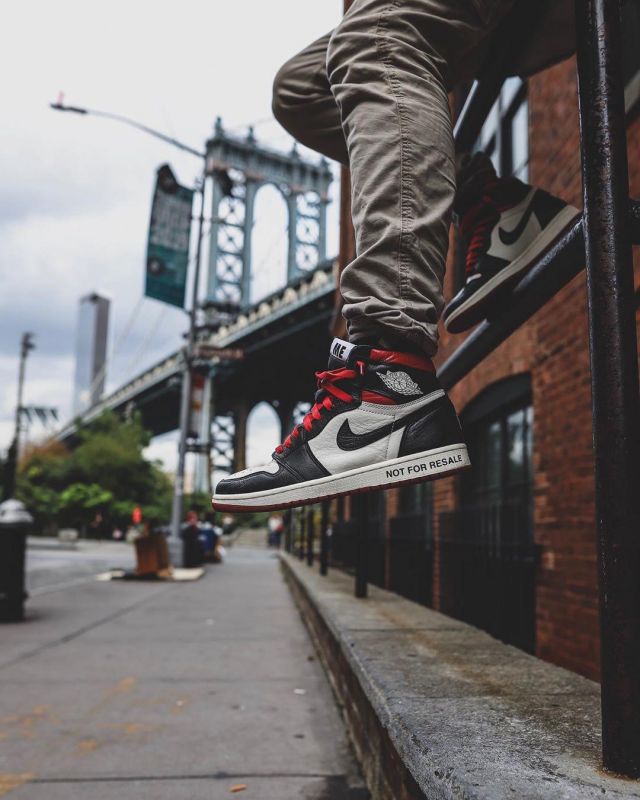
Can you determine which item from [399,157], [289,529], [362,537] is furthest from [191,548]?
[399,157]

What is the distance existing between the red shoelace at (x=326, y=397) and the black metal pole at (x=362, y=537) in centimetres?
134

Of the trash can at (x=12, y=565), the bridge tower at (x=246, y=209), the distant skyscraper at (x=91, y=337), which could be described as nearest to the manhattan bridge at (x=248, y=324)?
the bridge tower at (x=246, y=209)

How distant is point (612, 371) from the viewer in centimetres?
85

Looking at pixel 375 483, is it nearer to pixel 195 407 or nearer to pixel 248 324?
pixel 195 407

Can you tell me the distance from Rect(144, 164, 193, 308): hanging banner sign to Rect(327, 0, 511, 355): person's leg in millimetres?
14944

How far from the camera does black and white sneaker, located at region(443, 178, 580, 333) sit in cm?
128

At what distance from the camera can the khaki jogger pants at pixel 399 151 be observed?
1.20 m

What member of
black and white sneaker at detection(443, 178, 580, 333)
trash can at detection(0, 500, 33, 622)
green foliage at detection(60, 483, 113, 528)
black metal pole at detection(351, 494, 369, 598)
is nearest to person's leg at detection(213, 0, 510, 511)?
black and white sneaker at detection(443, 178, 580, 333)

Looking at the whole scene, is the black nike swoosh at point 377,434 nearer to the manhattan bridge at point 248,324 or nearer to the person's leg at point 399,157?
the person's leg at point 399,157

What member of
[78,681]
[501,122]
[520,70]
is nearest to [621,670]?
[520,70]

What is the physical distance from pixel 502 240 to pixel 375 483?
54 cm

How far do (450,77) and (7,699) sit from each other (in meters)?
2.91

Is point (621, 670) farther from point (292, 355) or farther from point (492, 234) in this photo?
point (292, 355)

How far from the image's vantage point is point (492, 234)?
1.39 metres
